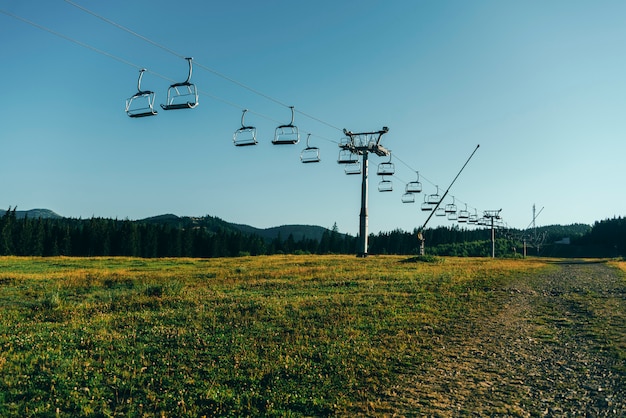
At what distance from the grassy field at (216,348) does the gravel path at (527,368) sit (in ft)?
2.58

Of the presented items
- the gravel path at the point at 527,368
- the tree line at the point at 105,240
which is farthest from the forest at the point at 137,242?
the gravel path at the point at 527,368

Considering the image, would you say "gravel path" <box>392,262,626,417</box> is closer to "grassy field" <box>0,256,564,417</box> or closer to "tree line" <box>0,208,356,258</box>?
"grassy field" <box>0,256,564,417</box>

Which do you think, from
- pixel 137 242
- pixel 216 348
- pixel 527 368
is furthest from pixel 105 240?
pixel 527 368

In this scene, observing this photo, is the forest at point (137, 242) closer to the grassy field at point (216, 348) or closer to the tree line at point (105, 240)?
the tree line at point (105, 240)

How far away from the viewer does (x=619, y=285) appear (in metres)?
29.5

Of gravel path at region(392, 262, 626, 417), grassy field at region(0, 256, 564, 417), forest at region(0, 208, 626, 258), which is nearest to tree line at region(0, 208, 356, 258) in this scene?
forest at region(0, 208, 626, 258)

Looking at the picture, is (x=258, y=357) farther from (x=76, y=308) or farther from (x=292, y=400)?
(x=76, y=308)

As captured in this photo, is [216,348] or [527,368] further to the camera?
[216,348]

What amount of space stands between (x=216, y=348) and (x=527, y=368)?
8.71 m

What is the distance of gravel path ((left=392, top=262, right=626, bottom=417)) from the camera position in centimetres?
966

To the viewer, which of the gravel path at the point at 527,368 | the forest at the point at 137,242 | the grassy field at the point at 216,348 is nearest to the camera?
the gravel path at the point at 527,368

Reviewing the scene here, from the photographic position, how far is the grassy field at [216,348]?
9.79 meters

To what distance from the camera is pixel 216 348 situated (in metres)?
13.7

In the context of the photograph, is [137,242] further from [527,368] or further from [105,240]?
[527,368]
